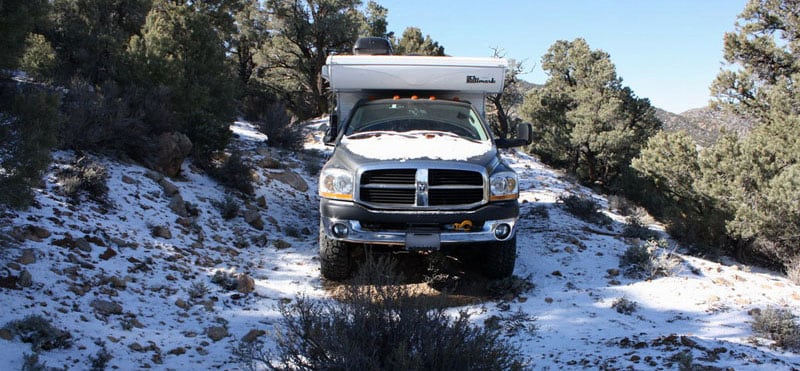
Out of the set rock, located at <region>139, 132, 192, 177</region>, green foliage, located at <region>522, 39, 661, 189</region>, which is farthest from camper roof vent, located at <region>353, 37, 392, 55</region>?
green foliage, located at <region>522, 39, 661, 189</region>

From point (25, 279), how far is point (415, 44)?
28841 millimetres

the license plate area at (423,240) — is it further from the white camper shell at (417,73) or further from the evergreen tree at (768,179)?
the evergreen tree at (768,179)

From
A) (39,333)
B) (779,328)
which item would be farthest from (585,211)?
(39,333)

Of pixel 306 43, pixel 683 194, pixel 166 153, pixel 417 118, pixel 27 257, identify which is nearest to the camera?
pixel 27 257

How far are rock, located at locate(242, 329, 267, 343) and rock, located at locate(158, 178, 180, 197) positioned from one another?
3686 mm

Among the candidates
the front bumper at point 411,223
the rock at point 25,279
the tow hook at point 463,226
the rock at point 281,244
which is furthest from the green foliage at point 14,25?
the tow hook at point 463,226

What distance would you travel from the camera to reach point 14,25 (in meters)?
4.04

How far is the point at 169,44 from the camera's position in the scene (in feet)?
30.4

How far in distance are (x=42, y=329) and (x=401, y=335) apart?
93.5 inches

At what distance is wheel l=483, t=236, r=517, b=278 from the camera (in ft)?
18.2

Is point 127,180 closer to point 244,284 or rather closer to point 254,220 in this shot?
point 254,220

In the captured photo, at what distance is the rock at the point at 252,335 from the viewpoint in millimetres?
4114

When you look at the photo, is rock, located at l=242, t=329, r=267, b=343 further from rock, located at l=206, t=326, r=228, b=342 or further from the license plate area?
the license plate area

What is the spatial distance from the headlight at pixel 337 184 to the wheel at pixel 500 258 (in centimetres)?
163
